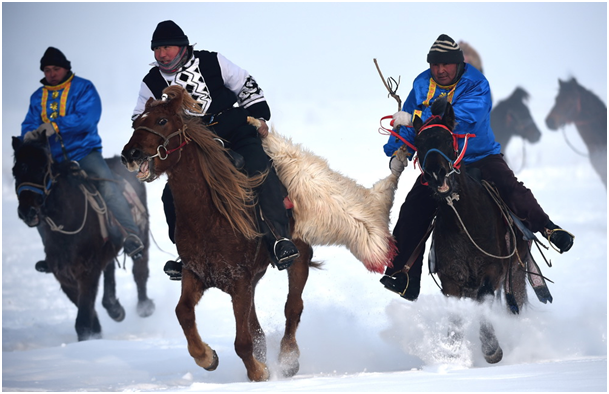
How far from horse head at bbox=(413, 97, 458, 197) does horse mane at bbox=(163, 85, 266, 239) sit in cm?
130

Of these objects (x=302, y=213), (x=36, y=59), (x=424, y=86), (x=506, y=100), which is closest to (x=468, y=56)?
(x=506, y=100)

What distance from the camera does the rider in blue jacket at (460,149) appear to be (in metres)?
6.86

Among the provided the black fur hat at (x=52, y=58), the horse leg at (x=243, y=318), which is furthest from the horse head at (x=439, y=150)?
the black fur hat at (x=52, y=58)

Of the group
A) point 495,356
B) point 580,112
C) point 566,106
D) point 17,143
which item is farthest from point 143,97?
point 580,112

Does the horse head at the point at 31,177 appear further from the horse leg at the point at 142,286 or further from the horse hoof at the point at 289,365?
the horse hoof at the point at 289,365

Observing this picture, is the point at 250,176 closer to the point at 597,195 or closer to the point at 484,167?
the point at 484,167

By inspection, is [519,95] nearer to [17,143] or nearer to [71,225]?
[71,225]

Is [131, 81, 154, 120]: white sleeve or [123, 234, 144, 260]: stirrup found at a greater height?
[131, 81, 154, 120]: white sleeve

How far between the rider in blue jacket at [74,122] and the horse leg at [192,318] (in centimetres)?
344

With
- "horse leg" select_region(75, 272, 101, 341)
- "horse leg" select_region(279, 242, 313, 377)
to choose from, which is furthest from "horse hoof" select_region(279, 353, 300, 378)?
"horse leg" select_region(75, 272, 101, 341)

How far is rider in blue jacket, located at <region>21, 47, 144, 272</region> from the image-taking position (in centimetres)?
953

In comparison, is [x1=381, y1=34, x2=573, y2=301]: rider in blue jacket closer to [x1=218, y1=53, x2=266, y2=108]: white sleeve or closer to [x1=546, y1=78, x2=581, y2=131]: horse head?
[x1=218, y1=53, x2=266, y2=108]: white sleeve

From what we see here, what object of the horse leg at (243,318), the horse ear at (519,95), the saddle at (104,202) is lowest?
the horse leg at (243,318)

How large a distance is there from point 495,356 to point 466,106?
1987 millimetres
